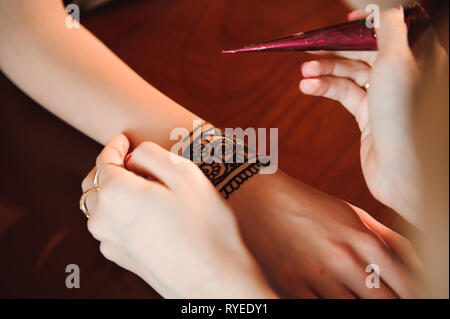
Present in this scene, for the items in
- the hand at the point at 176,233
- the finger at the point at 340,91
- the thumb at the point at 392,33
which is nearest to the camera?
the hand at the point at 176,233

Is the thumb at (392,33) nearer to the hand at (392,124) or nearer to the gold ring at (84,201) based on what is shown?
the hand at (392,124)

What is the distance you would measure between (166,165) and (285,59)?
33 cm

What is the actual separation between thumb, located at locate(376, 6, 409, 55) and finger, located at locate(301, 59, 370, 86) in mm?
135

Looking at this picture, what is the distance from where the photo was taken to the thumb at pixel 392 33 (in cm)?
43

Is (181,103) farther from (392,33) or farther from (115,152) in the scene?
(392,33)

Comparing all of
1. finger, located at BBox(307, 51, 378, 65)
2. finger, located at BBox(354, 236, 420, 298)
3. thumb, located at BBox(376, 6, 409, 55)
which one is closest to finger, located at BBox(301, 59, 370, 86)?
finger, located at BBox(307, 51, 378, 65)

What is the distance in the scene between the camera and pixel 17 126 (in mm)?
511

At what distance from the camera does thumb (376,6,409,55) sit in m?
0.43

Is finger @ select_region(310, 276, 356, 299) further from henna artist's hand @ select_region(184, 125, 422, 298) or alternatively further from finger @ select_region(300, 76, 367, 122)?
finger @ select_region(300, 76, 367, 122)

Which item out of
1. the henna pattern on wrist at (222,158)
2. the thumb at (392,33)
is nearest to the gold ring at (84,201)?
the henna pattern on wrist at (222,158)

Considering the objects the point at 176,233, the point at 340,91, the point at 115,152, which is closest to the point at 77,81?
the point at 115,152

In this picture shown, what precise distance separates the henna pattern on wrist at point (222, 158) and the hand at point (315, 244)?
1 centimetres

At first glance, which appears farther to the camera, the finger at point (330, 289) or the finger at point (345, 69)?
the finger at point (345, 69)
